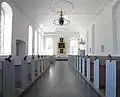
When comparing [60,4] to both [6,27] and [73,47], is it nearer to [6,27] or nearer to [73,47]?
[6,27]

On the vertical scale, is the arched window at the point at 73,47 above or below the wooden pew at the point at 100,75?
above

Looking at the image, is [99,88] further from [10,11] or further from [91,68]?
[10,11]

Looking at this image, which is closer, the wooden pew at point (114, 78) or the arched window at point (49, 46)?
the wooden pew at point (114, 78)

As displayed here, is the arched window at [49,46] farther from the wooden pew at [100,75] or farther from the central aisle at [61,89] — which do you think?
the wooden pew at [100,75]

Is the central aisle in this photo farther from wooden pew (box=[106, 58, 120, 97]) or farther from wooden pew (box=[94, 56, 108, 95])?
wooden pew (box=[106, 58, 120, 97])

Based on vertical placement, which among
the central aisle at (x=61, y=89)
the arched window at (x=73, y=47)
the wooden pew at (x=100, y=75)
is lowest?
the central aisle at (x=61, y=89)

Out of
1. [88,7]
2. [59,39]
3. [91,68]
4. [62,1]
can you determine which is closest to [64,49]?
[59,39]

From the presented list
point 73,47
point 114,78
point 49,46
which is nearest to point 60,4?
point 114,78

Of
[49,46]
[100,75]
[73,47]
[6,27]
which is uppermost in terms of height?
[6,27]

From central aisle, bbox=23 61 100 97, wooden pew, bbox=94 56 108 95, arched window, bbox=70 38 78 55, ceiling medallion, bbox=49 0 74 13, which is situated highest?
ceiling medallion, bbox=49 0 74 13

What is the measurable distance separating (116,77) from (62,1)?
7004 mm

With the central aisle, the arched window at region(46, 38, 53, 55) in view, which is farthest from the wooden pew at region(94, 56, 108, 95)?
the arched window at region(46, 38, 53, 55)

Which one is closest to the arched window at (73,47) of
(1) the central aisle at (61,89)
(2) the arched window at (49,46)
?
(2) the arched window at (49,46)

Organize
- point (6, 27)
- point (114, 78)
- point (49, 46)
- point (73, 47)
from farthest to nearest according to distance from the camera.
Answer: point (49, 46)
point (73, 47)
point (6, 27)
point (114, 78)
